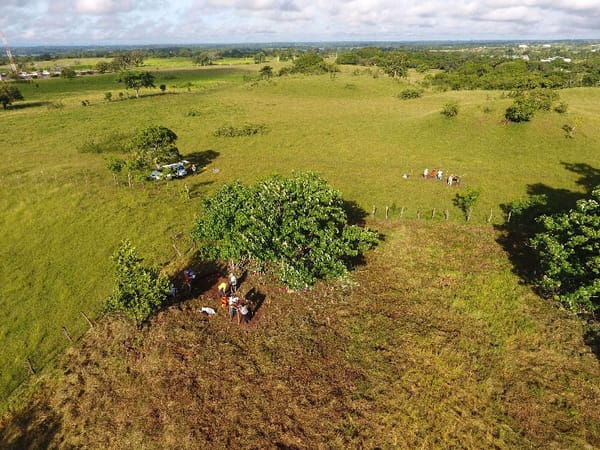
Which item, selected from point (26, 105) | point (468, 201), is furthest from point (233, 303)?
point (26, 105)

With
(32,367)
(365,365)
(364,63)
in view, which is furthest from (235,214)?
(364,63)

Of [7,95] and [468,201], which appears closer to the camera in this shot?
[468,201]

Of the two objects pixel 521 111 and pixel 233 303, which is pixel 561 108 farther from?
pixel 233 303

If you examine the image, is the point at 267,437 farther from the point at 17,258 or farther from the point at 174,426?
the point at 17,258

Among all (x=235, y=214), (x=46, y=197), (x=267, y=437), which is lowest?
(x=267, y=437)

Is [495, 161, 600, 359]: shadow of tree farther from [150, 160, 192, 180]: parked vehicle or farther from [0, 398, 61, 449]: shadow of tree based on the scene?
[150, 160, 192, 180]: parked vehicle

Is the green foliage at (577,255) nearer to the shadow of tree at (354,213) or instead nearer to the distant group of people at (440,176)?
the shadow of tree at (354,213)
